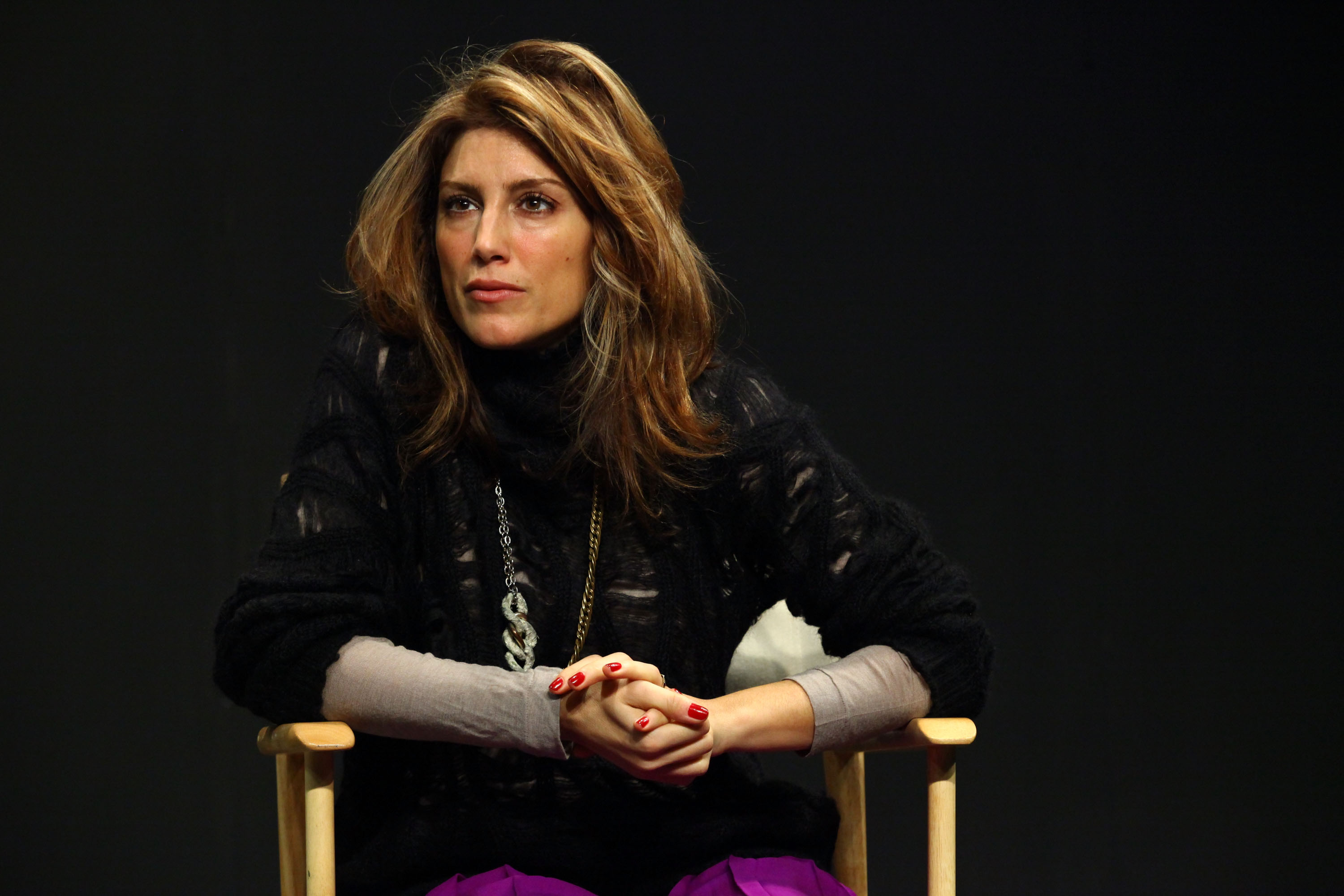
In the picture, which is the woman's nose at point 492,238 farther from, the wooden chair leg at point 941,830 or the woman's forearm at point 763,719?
the wooden chair leg at point 941,830

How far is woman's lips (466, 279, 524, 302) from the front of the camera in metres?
1.79

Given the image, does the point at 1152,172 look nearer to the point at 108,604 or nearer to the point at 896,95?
the point at 896,95

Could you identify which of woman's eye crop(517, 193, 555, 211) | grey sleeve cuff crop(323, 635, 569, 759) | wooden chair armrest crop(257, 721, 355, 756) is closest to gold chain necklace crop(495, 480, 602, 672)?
grey sleeve cuff crop(323, 635, 569, 759)

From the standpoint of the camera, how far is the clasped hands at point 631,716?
5.24 feet

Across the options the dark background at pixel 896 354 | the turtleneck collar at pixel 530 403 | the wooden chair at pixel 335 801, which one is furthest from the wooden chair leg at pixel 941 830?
the dark background at pixel 896 354

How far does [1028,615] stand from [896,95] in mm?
1065

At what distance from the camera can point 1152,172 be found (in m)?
2.91

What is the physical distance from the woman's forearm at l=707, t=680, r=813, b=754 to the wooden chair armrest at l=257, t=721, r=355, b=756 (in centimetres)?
41

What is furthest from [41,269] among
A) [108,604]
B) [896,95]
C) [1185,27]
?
[1185,27]

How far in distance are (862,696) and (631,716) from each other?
317 mm

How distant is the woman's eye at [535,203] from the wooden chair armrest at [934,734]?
0.77m

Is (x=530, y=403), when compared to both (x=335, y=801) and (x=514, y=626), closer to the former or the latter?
(x=514, y=626)

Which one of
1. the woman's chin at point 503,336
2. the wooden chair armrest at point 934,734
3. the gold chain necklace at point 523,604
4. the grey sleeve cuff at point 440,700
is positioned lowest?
the wooden chair armrest at point 934,734

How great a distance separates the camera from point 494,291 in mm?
1791
